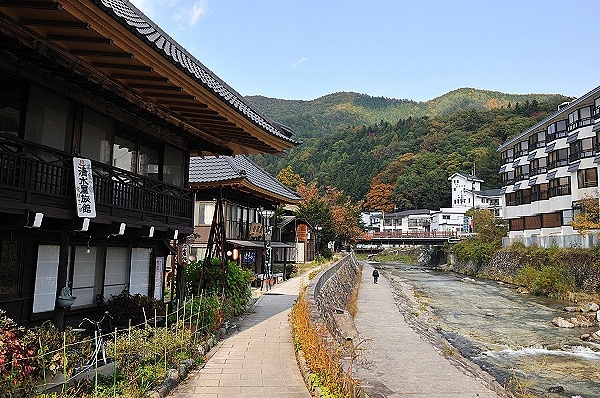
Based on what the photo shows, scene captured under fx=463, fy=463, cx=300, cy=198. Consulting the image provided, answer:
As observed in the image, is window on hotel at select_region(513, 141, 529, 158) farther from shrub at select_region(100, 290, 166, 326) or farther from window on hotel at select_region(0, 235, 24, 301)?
window on hotel at select_region(0, 235, 24, 301)

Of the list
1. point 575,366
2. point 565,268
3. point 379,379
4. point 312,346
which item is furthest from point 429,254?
point 312,346

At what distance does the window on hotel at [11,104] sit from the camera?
8405 mm

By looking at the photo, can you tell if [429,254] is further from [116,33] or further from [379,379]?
[116,33]

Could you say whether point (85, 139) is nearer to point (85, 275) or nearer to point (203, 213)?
point (85, 275)

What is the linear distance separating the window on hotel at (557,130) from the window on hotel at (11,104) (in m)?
47.3

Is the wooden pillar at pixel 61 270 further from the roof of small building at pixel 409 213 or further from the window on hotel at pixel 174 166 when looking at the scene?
the roof of small building at pixel 409 213

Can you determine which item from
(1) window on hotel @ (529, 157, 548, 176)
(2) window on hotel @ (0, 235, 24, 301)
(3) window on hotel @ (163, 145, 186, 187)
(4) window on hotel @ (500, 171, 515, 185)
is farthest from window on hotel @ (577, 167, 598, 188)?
(2) window on hotel @ (0, 235, 24, 301)

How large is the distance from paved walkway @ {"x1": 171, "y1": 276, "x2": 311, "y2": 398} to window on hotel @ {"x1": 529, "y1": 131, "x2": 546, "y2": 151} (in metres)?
44.2

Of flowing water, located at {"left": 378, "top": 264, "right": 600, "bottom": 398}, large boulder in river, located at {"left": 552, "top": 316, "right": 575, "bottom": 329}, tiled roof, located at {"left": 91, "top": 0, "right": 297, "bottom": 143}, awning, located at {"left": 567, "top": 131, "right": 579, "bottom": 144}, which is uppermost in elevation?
awning, located at {"left": 567, "top": 131, "right": 579, "bottom": 144}

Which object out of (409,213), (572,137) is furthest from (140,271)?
(409,213)

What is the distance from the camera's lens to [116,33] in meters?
7.11

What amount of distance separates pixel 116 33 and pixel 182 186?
783 cm

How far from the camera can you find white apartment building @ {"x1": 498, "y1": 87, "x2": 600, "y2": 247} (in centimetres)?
3947

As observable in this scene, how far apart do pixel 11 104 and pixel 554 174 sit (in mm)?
47124
